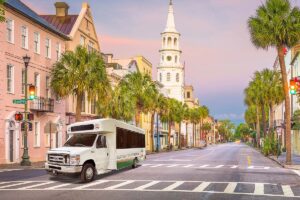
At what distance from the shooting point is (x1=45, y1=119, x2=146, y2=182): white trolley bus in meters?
19.6

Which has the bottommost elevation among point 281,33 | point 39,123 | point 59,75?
point 39,123

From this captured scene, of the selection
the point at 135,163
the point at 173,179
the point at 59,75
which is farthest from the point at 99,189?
the point at 59,75

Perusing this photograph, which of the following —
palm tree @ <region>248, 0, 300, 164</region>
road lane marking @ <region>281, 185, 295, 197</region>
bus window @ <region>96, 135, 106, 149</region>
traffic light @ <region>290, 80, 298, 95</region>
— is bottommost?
road lane marking @ <region>281, 185, 295, 197</region>

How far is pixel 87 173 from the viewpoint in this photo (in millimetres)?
20156

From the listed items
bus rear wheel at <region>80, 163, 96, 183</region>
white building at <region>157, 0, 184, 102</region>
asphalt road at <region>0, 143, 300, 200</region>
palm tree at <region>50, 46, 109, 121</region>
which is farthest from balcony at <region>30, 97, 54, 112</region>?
white building at <region>157, 0, 184, 102</region>

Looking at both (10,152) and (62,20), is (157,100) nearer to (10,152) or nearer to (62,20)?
(62,20)

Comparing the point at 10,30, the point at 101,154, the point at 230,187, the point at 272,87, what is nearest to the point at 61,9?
the point at 10,30

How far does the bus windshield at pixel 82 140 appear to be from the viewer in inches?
833

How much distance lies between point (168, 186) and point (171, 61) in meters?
115

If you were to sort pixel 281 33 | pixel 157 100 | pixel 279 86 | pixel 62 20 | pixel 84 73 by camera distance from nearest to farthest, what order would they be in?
pixel 281 33
pixel 84 73
pixel 62 20
pixel 279 86
pixel 157 100

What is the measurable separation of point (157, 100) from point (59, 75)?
111ft

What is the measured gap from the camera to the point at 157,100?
7225 cm

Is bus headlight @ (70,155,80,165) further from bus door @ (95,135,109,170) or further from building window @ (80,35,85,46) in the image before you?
building window @ (80,35,85,46)

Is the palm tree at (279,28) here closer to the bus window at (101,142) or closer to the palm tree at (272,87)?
the bus window at (101,142)
